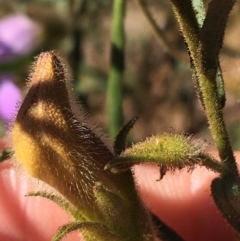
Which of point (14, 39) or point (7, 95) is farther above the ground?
point (14, 39)

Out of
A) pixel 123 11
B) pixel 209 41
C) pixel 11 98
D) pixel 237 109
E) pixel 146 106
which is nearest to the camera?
pixel 209 41

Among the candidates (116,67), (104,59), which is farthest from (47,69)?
(104,59)

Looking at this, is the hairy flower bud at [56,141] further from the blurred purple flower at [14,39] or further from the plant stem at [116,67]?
the blurred purple flower at [14,39]

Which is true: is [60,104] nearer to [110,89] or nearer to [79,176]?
[79,176]

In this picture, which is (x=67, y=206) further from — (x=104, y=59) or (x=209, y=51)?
(x=104, y=59)

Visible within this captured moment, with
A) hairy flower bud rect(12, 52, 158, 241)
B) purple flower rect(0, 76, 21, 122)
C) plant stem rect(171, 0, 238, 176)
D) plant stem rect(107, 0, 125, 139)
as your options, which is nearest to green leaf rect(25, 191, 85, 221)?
hairy flower bud rect(12, 52, 158, 241)

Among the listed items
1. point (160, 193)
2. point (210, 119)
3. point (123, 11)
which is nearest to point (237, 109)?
point (160, 193)

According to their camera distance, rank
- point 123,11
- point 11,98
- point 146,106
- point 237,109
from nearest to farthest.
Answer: point 123,11, point 11,98, point 237,109, point 146,106
